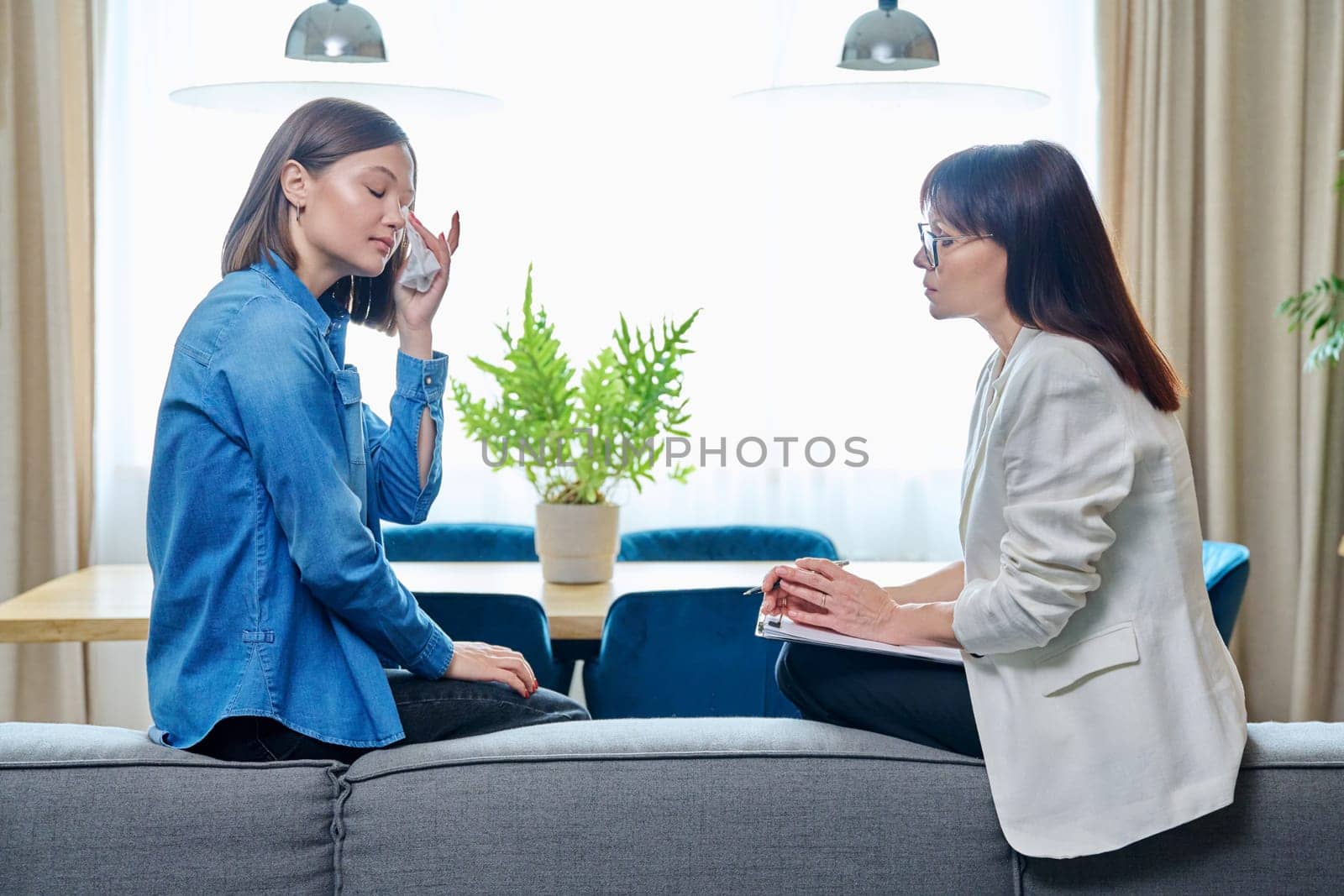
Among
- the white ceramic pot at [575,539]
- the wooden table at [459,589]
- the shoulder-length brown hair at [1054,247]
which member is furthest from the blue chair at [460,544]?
the shoulder-length brown hair at [1054,247]

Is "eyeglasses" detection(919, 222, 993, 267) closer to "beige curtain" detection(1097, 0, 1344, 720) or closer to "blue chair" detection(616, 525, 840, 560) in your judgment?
"blue chair" detection(616, 525, 840, 560)

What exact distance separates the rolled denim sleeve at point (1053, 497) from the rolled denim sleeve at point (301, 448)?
0.68 m

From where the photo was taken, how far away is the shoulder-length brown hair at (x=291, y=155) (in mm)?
1521

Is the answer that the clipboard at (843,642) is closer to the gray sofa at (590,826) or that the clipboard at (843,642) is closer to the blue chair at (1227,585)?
the gray sofa at (590,826)

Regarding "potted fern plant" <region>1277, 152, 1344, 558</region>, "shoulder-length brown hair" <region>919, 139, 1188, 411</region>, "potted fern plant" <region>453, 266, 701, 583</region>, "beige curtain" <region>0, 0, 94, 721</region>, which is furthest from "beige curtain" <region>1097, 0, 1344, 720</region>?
"beige curtain" <region>0, 0, 94, 721</region>

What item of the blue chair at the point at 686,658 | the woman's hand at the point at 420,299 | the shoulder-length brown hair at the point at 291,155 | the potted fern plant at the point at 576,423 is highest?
the shoulder-length brown hair at the point at 291,155

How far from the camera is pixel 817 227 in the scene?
152 inches

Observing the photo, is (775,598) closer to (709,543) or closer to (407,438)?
(407,438)

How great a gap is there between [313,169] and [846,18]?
2679 mm

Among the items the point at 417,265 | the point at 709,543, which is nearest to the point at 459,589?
the point at 709,543

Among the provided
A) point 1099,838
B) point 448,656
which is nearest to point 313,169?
point 448,656

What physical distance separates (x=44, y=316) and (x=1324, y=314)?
3.53 meters

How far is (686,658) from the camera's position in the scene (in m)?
2.25

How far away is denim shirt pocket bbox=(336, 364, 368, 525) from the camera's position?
1465mm
